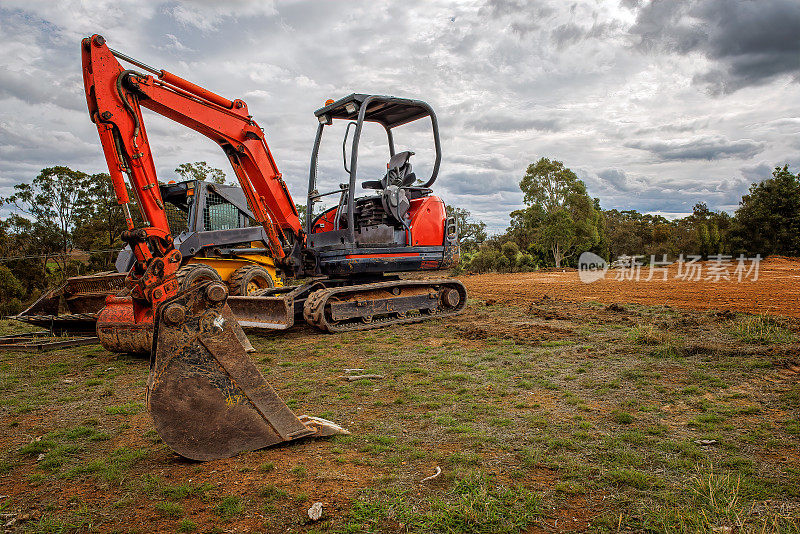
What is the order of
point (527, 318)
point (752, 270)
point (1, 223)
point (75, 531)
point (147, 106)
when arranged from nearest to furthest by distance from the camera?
point (75, 531) → point (147, 106) → point (527, 318) → point (752, 270) → point (1, 223)

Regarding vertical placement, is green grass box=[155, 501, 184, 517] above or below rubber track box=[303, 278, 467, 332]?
below

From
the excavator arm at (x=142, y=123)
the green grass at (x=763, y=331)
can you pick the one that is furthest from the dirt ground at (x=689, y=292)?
the excavator arm at (x=142, y=123)

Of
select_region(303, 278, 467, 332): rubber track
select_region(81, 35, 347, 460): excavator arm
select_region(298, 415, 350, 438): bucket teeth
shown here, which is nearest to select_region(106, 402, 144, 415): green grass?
select_region(81, 35, 347, 460): excavator arm

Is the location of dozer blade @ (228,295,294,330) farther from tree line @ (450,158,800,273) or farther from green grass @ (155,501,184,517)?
tree line @ (450,158,800,273)

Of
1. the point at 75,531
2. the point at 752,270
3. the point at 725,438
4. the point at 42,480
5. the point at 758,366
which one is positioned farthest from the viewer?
the point at 752,270

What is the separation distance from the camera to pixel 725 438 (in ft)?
11.9

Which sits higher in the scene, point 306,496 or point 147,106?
point 147,106

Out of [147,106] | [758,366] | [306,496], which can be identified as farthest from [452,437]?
[147,106]

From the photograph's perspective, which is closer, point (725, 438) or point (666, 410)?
point (725, 438)

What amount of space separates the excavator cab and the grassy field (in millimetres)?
2457

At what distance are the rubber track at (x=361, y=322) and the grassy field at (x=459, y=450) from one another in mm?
1513

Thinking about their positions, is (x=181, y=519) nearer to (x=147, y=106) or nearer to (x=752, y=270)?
(x=147, y=106)

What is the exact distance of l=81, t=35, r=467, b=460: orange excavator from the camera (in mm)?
3361

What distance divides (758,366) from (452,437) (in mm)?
4039
